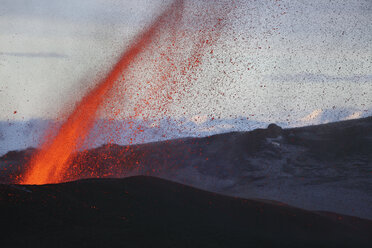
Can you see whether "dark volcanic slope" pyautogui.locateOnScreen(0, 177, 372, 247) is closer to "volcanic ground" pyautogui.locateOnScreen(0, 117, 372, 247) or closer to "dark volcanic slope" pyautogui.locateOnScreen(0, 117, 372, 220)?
"volcanic ground" pyautogui.locateOnScreen(0, 117, 372, 247)

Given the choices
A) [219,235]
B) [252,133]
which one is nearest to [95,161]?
[252,133]

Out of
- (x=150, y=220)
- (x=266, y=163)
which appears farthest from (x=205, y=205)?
(x=266, y=163)

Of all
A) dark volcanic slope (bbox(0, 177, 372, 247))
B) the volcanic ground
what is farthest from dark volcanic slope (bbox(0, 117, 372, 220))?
dark volcanic slope (bbox(0, 177, 372, 247))

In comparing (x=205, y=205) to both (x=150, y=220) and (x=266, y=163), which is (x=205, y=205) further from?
(x=266, y=163)

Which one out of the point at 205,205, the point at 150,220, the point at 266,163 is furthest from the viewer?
the point at 266,163

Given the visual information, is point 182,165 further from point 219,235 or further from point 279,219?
point 219,235

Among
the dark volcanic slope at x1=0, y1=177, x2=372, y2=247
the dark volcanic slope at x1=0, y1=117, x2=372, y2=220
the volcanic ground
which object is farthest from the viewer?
the dark volcanic slope at x1=0, y1=117, x2=372, y2=220

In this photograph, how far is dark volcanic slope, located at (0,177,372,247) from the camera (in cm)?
1005

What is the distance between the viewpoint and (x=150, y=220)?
38.3 feet

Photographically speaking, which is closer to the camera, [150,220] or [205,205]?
[150,220]

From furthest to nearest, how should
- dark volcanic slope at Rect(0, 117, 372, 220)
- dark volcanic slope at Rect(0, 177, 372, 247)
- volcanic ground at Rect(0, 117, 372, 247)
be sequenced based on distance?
dark volcanic slope at Rect(0, 117, 372, 220) < volcanic ground at Rect(0, 117, 372, 247) < dark volcanic slope at Rect(0, 177, 372, 247)

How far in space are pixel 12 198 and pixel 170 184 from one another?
233 inches

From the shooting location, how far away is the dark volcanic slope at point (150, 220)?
1005 cm

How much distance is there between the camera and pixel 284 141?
31688 millimetres
